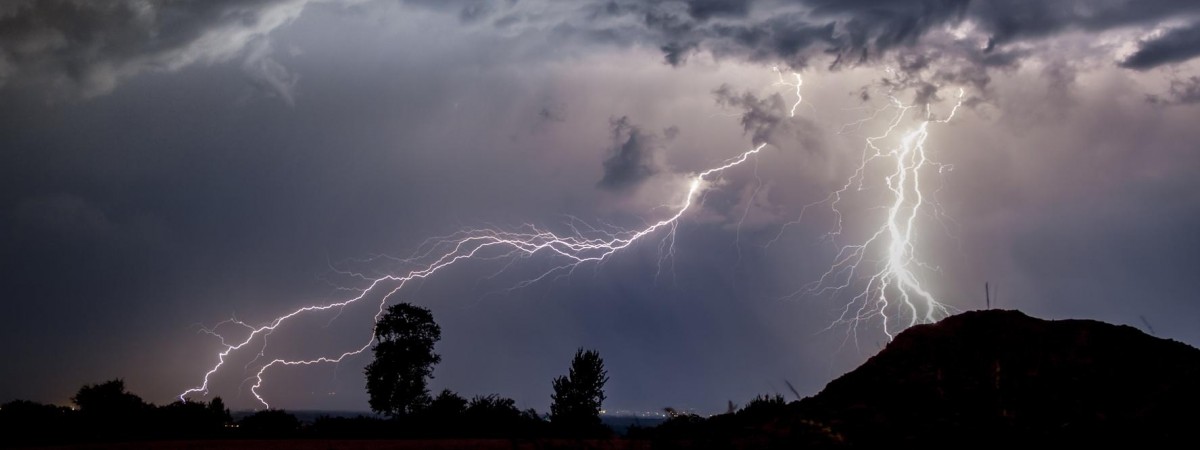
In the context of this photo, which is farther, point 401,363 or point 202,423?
point 401,363

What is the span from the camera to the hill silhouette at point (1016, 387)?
22.7ft

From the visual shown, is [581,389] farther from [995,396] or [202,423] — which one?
[995,396]

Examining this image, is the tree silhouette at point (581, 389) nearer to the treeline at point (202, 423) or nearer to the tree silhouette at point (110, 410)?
the treeline at point (202, 423)

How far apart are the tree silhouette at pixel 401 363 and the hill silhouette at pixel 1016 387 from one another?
23.4m

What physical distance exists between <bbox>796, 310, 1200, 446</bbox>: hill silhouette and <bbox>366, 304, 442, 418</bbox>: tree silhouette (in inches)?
919

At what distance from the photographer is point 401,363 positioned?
3091 cm

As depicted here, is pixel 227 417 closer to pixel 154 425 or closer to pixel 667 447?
pixel 154 425

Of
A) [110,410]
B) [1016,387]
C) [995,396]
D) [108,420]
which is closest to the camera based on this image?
[995,396]

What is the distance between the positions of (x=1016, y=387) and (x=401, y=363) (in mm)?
25976

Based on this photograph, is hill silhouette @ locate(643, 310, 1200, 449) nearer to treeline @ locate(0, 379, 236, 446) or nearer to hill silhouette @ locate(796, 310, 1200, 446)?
hill silhouette @ locate(796, 310, 1200, 446)

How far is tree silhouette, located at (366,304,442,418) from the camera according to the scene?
100ft

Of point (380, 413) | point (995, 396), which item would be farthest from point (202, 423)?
point (995, 396)

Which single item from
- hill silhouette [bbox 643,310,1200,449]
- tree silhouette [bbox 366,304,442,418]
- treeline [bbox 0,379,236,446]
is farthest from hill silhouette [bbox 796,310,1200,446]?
tree silhouette [bbox 366,304,442,418]

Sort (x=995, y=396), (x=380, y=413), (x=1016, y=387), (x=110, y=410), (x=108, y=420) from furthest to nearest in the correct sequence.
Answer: (x=380, y=413)
(x=110, y=410)
(x=108, y=420)
(x=1016, y=387)
(x=995, y=396)
